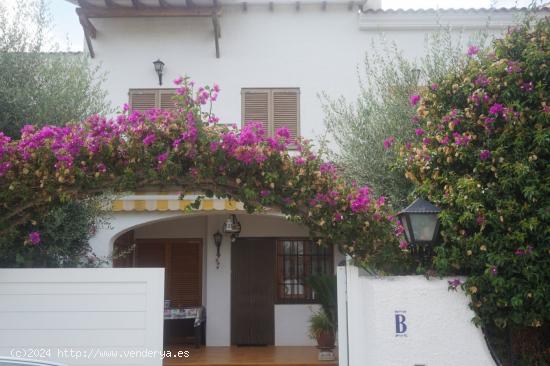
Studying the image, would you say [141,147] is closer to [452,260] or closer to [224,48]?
[452,260]

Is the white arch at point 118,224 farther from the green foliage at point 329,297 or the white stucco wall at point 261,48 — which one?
the white stucco wall at point 261,48

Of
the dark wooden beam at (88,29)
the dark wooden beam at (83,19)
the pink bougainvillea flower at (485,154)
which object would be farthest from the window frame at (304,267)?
the pink bougainvillea flower at (485,154)

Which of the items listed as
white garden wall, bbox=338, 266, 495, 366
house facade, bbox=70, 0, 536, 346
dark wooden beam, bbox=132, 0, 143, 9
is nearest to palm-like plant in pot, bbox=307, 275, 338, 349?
house facade, bbox=70, 0, 536, 346

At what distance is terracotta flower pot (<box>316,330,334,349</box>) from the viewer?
1340 centimetres

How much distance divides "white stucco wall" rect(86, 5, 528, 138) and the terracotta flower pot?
15.2 feet

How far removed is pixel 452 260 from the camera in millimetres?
6855

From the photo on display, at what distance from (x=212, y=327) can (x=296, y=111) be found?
620 cm

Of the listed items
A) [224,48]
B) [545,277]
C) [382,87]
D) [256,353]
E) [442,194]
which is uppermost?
[224,48]

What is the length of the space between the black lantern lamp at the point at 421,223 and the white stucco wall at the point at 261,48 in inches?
296

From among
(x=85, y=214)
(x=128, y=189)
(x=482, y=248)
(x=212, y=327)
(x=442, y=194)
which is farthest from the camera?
(x=212, y=327)

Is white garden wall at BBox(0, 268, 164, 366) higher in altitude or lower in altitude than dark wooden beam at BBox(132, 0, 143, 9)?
lower

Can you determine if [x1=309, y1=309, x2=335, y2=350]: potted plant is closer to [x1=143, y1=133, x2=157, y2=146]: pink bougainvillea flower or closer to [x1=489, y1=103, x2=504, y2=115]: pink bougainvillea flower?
[x1=143, y1=133, x2=157, y2=146]: pink bougainvillea flower

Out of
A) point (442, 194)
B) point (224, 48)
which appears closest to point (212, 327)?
point (224, 48)

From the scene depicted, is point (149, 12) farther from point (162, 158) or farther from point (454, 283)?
point (454, 283)
